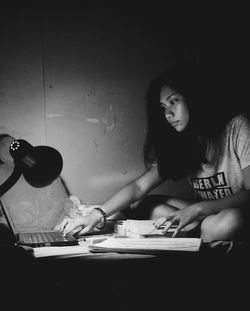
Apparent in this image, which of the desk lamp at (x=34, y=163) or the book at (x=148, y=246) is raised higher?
the desk lamp at (x=34, y=163)

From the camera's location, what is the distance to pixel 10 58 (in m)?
2.27

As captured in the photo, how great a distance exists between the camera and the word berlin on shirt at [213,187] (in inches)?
75.7

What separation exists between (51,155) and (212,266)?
648 mm

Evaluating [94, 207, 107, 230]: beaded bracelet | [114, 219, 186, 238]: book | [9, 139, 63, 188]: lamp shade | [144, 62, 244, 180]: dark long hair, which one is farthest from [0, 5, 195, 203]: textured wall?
[9, 139, 63, 188]: lamp shade

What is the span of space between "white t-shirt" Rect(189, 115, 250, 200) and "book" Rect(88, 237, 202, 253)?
61 centimetres

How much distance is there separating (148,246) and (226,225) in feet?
1.30

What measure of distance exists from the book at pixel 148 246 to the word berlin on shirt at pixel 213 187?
636mm

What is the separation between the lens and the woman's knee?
4.94ft

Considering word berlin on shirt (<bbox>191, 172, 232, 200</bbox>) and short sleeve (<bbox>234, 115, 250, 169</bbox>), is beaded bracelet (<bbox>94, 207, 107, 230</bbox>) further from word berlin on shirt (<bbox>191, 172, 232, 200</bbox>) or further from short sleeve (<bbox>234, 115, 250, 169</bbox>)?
short sleeve (<bbox>234, 115, 250, 169</bbox>)

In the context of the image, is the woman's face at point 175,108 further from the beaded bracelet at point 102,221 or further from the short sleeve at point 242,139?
the beaded bracelet at point 102,221

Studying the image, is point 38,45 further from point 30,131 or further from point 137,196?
point 137,196

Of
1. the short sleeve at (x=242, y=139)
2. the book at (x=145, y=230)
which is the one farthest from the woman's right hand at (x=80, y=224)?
the short sleeve at (x=242, y=139)

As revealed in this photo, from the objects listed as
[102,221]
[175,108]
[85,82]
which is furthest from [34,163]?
[85,82]

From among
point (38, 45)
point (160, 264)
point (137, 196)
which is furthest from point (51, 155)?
point (38, 45)
